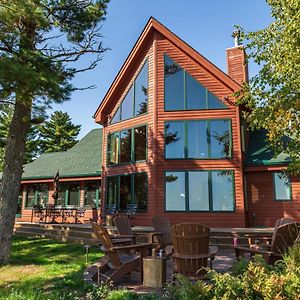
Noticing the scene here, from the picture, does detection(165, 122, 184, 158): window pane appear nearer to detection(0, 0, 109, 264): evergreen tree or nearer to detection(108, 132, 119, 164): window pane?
detection(108, 132, 119, 164): window pane

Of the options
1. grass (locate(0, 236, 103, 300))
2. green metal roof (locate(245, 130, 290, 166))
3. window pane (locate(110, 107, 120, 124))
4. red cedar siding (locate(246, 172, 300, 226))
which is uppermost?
window pane (locate(110, 107, 120, 124))

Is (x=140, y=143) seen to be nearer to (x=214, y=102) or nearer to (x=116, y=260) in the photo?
(x=214, y=102)

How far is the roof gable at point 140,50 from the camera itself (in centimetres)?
1339

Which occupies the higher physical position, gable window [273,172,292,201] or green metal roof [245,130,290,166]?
green metal roof [245,130,290,166]

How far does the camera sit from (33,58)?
8.10 meters

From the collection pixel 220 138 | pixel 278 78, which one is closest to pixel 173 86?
pixel 220 138

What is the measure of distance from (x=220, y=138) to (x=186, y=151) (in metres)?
1.55

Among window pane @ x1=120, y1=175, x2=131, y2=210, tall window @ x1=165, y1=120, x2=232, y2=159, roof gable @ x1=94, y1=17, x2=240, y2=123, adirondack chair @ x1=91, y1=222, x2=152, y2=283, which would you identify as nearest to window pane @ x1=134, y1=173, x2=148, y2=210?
window pane @ x1=120, y1=175, x2=131, y2=210

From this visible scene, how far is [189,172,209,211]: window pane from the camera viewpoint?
502 inches

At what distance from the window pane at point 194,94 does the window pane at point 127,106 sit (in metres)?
2.97

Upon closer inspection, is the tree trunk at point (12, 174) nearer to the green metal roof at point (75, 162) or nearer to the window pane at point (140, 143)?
the window pane at point (140, 143)

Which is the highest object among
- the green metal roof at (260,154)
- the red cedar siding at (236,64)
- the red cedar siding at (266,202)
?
the red cedar siding at (236,64)

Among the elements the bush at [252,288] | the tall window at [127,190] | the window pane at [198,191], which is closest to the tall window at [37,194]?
the tall window at [127,190]

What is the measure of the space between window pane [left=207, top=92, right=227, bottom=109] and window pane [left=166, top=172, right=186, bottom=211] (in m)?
3.22
